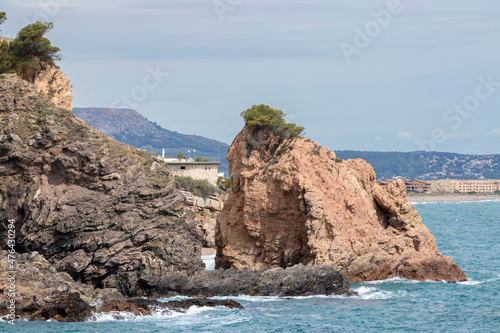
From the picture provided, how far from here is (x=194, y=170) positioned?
3307 inches

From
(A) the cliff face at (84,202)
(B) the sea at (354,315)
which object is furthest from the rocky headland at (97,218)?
(B) the sea at (354,315)

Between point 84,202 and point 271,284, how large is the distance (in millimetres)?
10805

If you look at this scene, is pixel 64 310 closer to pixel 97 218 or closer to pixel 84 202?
pixel 97 218

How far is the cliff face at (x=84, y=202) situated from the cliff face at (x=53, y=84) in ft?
27.4

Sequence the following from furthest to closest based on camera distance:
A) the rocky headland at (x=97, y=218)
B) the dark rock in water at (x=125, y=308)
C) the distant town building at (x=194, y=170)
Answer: the distant town building at (x=194, y=170)
the rocky headland at (x=97, y=218)
the dark rock in water at (x=125, y=308)

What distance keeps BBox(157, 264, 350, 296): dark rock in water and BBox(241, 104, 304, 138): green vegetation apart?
37.9ft

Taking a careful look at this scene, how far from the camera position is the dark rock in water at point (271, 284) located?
137 ft

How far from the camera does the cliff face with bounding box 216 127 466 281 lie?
150ft

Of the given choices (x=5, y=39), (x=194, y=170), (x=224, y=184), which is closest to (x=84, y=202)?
(x=5, y=39)

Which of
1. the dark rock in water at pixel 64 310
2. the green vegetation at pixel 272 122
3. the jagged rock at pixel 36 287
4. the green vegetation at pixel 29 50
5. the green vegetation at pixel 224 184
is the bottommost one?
the dark rock in water at pixel 64 310

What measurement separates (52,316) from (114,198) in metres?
8.97

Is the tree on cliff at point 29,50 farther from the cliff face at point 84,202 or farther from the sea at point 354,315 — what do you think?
the sea at point 354,315

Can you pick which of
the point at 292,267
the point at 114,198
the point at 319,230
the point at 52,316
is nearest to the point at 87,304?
the point at 52,316

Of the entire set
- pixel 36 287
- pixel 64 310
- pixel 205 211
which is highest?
pixel 205 211
